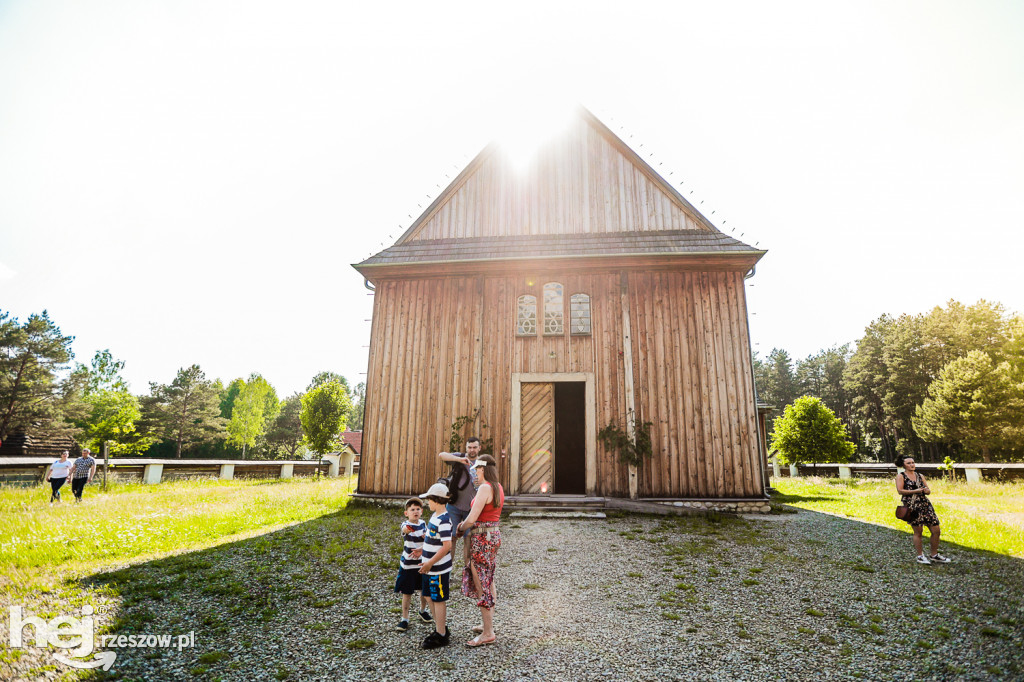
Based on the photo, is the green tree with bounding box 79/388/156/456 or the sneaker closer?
the sneaker

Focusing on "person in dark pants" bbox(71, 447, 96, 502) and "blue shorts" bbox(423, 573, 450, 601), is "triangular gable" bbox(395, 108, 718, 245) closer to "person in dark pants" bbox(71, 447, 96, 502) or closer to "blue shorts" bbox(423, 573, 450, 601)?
"blue shorts" bbox(423, 573, 450, 601)

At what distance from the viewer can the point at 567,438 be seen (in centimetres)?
1484

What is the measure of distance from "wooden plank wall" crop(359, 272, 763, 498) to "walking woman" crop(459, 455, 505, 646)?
687 centimetres

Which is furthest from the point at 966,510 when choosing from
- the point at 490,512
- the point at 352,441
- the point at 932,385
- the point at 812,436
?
the point at 352,441

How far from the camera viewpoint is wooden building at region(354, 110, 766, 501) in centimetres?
1108

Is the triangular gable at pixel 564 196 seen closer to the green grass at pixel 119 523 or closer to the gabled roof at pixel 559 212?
the gabled roof at pixel 559 212

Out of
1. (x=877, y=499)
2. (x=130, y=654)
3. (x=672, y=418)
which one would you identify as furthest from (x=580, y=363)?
(x=877, y=499)

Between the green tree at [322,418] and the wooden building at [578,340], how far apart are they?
16991 mm

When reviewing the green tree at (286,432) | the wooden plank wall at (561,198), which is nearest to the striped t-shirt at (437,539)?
the wooden plank wall at (561,198)

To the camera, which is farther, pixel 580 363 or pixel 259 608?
pixel 580 363

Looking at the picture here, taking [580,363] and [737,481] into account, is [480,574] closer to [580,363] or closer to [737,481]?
[580,363]

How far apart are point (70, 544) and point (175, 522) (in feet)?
6.89

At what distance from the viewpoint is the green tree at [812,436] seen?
26859mm

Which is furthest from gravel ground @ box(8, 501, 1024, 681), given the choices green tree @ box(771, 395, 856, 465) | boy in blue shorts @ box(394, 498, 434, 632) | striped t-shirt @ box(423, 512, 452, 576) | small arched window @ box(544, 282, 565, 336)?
green tree @ box(771, 395, 856, 465)
